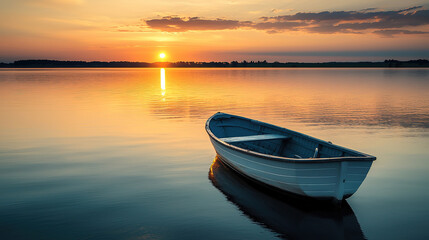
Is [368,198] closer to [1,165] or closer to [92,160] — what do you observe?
[92,160]

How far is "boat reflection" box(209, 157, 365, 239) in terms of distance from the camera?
8.33m

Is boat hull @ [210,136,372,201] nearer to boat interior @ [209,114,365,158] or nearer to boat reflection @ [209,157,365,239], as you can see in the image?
boat reflection @ [209,157,365,239]

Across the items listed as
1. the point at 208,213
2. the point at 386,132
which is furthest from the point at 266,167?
the point at 386,132

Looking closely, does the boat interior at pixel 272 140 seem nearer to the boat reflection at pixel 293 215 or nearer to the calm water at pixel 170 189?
the calm water at pixel 170 189

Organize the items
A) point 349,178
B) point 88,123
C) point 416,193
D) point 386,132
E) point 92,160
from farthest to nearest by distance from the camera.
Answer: point 88,123 < point 386,132 < point 92,160 < point 416,193 < point 349,178

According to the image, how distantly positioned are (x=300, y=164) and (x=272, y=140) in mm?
4780

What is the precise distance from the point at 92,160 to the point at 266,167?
27.0 ft

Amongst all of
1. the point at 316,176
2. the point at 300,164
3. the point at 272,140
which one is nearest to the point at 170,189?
the point at 300,164

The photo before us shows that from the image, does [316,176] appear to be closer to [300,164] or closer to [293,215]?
[300,164]

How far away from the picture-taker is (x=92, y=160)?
14383 millimetres

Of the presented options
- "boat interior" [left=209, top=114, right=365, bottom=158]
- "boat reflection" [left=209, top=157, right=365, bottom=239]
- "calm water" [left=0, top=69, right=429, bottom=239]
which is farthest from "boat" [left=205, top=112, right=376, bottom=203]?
"calm water" [left=0, top=69, right=429, bottom=239]

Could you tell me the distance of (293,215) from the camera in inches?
363

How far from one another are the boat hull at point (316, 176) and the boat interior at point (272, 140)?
30.4 inches

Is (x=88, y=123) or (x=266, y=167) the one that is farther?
(x=88, y=123)
